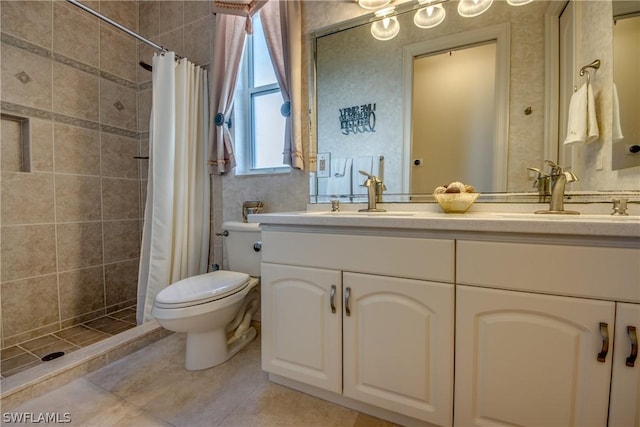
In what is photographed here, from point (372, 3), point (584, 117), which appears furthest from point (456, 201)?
point (372, 3)

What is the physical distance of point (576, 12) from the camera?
112 cm

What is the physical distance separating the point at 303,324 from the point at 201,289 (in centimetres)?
57

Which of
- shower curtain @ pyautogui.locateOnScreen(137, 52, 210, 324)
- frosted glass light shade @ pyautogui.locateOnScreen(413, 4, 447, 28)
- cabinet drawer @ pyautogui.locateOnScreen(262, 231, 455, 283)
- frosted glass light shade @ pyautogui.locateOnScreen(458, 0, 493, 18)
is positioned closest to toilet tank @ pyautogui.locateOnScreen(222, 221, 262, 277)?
shower curtain @ pyautogui.locateOnScreen(137, 52, 210, 324)

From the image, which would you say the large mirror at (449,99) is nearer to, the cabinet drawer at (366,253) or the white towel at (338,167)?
the white towel at (338,167)

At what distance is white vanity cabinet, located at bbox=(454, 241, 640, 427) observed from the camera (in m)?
0.71

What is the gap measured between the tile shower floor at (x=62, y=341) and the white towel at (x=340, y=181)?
1686 millimetres

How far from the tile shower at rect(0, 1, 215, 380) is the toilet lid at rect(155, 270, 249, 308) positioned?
3.54ft

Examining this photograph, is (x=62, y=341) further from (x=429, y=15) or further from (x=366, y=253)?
(x=429, y=15)

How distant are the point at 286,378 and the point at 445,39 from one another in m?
1.79

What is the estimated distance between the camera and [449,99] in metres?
1.34

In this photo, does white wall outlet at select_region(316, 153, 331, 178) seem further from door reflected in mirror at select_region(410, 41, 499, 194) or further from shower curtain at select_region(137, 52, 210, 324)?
shower curtain at select_region(137, 52, 210, 324)

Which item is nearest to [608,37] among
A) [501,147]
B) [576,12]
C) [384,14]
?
[576,12]

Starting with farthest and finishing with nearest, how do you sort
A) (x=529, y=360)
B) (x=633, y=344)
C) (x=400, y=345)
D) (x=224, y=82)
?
1. (x=224, y=82)
2. (x=400, y=345)
3. (x=529, y=360)
4. (x=633, y=344)

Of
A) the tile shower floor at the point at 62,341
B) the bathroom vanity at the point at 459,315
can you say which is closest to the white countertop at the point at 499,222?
the bathroom vanity at the point at 459,315
